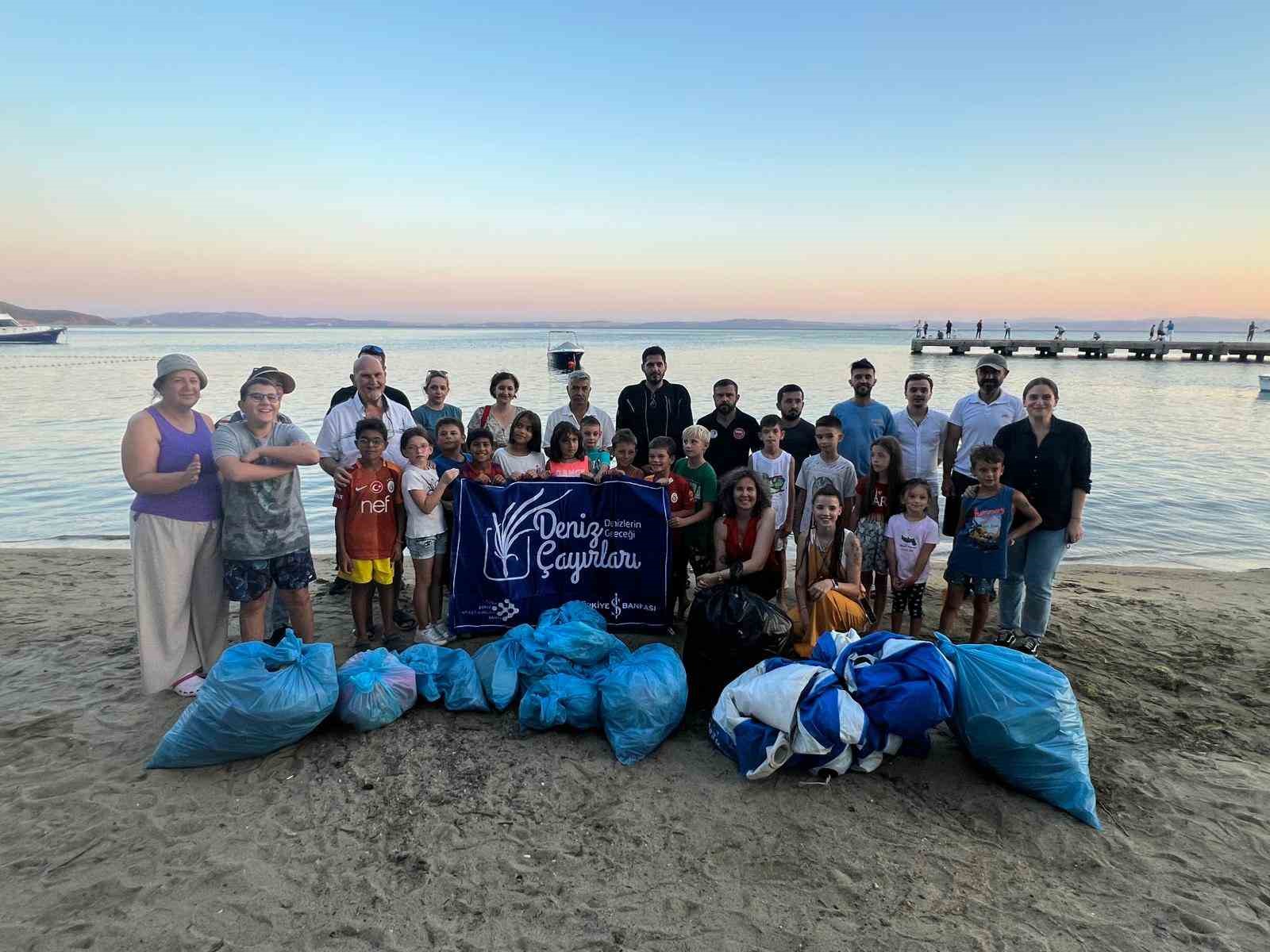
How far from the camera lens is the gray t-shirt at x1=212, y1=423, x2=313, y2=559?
4211 millimetres

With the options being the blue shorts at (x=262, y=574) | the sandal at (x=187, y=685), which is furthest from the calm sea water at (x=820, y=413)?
the blue shorts at (x=262, y=574)

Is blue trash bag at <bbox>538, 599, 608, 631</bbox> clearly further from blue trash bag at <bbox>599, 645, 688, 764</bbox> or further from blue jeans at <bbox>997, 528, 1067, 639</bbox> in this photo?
blue jeans at <bbox>997, 528, 1067, 639</bbox>


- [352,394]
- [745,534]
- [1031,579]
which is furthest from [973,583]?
[352,394]

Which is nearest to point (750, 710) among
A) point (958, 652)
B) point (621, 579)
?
point (958, 652)

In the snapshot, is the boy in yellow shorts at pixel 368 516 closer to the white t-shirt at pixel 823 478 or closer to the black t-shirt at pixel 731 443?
the black t-shirt at pixel 731 443

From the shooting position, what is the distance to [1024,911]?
270 centimetres

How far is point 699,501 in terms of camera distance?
536 cm

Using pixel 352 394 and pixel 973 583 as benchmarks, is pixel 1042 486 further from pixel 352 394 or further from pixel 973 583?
pixel 352 394

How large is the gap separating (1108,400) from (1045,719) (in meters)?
29.4

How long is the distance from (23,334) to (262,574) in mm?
83514

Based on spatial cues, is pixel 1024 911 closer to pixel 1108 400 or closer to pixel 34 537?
pixel 34 537

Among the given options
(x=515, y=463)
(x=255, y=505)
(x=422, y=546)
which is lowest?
(x=422, y=546)

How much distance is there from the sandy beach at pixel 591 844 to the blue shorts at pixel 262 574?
84cm

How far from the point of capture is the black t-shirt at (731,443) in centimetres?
608
